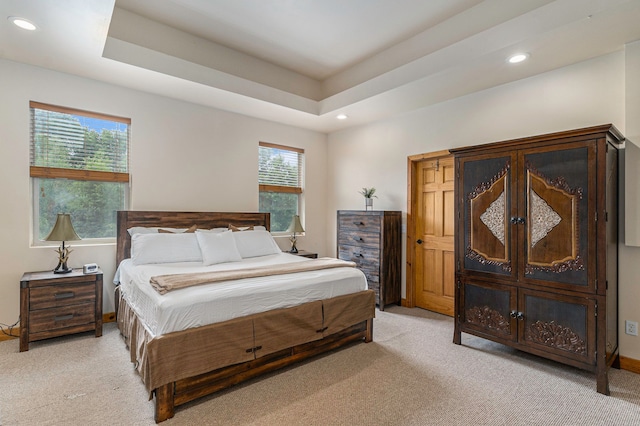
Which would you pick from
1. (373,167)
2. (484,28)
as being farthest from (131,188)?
(484,28)

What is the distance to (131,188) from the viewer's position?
3770 mm

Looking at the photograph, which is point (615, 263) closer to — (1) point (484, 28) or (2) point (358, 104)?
(1) point (484, 28)

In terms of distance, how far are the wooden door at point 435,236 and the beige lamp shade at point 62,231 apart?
4.00 meters

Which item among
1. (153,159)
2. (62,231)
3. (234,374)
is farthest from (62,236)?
(234,374)

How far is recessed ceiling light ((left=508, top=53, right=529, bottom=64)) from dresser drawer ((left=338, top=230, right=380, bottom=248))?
A: 238 centimetres

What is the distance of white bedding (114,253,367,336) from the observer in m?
2.05

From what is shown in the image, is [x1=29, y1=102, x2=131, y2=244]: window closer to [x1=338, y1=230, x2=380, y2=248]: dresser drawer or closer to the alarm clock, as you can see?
the alarm clock

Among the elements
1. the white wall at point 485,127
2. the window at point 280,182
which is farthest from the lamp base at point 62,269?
the white wall at point 485,127

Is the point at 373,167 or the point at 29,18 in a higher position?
the point at 29,18

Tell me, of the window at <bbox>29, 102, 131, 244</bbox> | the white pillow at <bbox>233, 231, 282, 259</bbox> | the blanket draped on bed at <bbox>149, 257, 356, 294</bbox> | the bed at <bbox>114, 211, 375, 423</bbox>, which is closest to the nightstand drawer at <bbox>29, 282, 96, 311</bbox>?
the bed at <bbox>114, 211, 375, 423</bbox>

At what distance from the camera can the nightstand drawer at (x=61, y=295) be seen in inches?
112

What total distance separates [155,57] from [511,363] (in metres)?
4.41

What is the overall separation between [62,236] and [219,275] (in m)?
1.77

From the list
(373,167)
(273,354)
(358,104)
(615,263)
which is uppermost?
(358,104)
